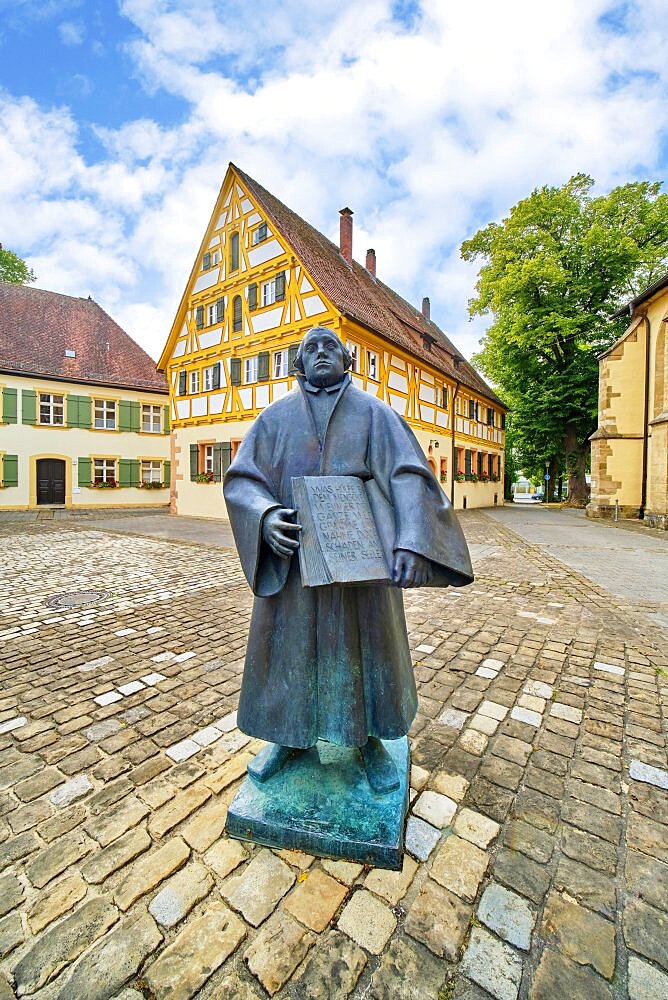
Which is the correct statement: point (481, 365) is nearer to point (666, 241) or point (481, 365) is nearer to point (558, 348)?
point (558, 348)

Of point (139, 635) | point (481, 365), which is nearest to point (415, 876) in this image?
point (139, 635)

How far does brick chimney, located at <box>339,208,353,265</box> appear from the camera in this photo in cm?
1955

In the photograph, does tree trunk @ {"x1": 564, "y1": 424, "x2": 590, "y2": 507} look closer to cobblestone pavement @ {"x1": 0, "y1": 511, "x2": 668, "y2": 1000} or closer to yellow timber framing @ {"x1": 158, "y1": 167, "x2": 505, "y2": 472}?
yellow timber framing @ {"x1": 158, "y1": 167, "x2": 505, "y2": 472}

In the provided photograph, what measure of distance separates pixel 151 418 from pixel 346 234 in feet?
42.7

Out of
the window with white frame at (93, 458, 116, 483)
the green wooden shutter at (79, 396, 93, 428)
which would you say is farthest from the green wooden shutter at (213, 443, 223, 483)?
the green wooden shutter at (79, 396, 93, 428)

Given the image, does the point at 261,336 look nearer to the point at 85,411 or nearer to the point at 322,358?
the point at 85,411

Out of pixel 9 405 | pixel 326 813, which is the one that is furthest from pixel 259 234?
pixel 326 813

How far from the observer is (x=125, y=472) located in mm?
22500

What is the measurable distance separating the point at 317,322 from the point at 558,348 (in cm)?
1418

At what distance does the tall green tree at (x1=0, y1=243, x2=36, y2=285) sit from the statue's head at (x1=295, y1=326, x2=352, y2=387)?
32484 millimetres

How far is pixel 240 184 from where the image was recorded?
51.5 feet

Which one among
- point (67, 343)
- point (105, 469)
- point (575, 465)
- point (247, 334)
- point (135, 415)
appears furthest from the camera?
point (575, 465)

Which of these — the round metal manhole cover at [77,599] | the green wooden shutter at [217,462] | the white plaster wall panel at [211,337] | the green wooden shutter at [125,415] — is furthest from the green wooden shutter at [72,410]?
Result: the round metal manhole cover at [77,599]

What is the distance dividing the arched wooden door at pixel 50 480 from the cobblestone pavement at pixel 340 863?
2006 cm
